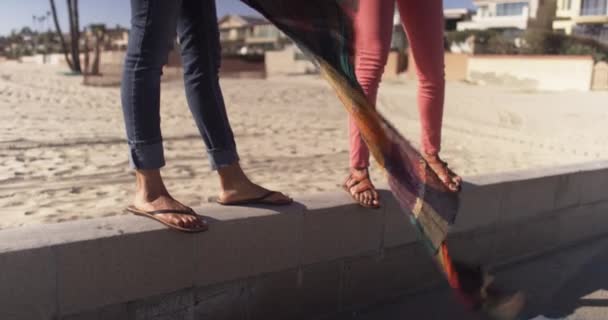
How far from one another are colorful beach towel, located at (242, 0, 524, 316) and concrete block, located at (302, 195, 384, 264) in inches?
13.2

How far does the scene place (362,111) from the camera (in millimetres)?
2125

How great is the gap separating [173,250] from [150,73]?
62 centimetres

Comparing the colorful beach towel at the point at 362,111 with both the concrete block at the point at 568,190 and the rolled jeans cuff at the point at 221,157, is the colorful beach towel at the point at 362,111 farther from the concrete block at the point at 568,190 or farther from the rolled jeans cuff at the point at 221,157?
the concrete block at the point at 568,190

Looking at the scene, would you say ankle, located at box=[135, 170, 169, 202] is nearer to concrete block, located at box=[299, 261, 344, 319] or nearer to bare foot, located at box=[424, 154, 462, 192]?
concrete block, located at box=[299, 261, 344, 319]

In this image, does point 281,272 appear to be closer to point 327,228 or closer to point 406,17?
point 327,228

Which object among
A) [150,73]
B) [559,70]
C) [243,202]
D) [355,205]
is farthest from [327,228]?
[559,70]

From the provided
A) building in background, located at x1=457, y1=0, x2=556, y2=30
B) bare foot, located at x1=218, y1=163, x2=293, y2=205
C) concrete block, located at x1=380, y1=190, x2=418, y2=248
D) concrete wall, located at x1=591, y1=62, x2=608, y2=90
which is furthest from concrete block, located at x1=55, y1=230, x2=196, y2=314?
building in background, located at x1=457, y1=0, x2=556, y2=30

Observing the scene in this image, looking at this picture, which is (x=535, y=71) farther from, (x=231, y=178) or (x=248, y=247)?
(x=248, y=247)

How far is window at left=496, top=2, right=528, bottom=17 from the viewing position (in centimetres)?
5522

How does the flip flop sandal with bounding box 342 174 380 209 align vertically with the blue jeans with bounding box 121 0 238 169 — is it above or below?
below

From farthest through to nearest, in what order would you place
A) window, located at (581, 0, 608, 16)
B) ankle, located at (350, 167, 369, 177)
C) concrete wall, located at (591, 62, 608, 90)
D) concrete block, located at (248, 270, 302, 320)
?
1. window, located at (581, 0, 608, 16)
2. concrete wall, located at (591, 62, 608, 90)
3. ankle, located at (350, 167, 369, 177)
4. concrete block, located at (248, 270, 302, 320)

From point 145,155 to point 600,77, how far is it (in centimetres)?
2435

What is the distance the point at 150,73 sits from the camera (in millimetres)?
2074

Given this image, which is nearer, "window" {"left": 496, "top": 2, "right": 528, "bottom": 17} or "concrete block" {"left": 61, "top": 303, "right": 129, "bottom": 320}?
"concrete block" {"left": 61, "top": 303, "right": 129, "bottom": 320}
